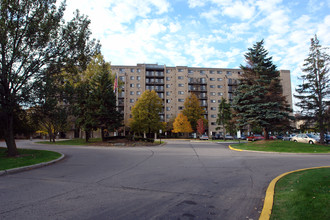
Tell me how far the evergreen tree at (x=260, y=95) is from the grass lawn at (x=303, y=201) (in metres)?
17.0

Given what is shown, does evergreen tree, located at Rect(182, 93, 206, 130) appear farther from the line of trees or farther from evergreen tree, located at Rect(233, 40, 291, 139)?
the line of trees

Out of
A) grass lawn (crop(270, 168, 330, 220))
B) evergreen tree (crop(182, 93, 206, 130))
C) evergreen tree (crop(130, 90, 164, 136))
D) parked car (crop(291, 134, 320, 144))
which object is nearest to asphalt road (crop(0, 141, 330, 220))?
grass lawn (crop(270, 168, 330, 220))

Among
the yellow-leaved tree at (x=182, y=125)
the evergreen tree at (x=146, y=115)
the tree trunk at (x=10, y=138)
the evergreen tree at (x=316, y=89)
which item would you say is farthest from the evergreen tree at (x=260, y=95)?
the yellow-leaved tree at (x=182, y=125)

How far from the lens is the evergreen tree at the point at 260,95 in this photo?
2131 cm

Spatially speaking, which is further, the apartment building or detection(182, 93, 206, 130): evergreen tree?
the apartment building

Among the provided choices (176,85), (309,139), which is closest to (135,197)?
(309,139)

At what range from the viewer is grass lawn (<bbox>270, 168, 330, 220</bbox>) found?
3.39 m

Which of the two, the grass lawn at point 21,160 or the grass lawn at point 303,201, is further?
the grass lawn at point 21,160

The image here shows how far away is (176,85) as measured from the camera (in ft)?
235

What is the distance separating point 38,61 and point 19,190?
33.4 ft

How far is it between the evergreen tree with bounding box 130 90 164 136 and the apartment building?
2055 centimetres

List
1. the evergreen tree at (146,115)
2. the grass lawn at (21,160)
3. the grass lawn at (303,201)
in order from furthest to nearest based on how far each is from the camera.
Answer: the evergreen tree at (146,115)
the grass lawn at (21,160)
the grass lawn at (303,201)

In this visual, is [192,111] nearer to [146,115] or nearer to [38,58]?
[146,115]

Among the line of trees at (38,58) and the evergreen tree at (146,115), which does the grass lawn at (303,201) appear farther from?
the evergreen tree at (146,115)
